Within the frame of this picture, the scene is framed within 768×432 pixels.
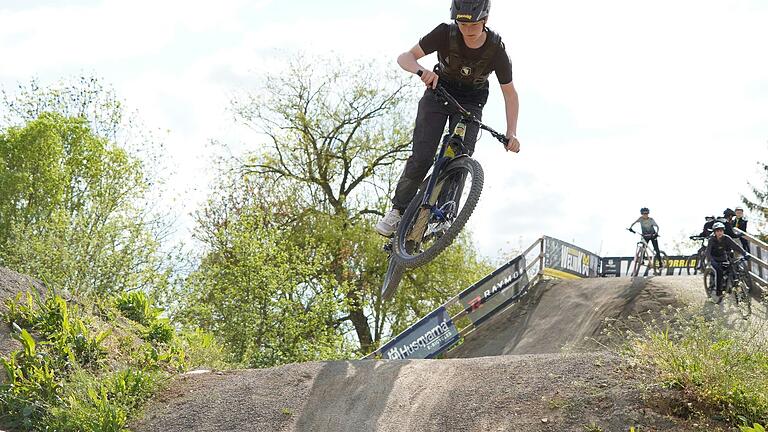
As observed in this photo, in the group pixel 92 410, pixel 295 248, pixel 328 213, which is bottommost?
pixel 92 410

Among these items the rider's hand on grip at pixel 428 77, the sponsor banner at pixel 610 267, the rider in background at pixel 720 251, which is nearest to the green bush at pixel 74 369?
the rider's hand on grip at pixel 428 77

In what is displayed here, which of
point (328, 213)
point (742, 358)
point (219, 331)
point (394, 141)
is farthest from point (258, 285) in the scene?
point (742, 358)

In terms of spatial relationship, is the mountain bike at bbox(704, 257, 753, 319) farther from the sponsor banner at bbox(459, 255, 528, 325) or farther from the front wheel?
the front wheel

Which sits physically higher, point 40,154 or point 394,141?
point 394,141

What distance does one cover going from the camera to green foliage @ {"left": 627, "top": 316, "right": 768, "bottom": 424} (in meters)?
7.71

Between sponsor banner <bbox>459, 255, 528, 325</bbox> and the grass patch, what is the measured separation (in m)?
11.0

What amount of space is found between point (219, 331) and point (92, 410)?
46.2ft

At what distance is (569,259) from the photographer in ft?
94.1

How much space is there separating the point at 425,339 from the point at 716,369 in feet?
38.6

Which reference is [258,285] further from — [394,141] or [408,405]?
[408,405]

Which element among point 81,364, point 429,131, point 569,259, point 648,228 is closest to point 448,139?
point 429,131

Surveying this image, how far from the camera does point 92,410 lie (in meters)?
8.80

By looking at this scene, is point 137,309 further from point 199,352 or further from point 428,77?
point 428,77

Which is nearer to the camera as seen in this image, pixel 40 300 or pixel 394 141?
pixel 40 300
